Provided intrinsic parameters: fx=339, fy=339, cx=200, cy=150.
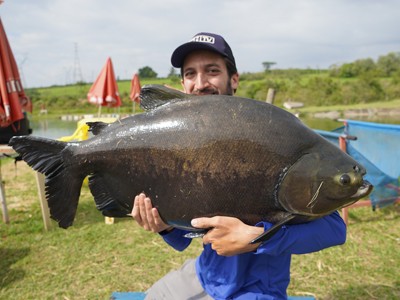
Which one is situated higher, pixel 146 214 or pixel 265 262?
pixel 146 214

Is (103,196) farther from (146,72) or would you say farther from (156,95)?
(146,72)

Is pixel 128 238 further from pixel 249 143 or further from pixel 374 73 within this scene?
pixel 374 73

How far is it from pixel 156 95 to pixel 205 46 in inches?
21.1

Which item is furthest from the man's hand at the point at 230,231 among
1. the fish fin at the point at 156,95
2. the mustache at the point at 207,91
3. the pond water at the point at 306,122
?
the pond water at the point at 306,122

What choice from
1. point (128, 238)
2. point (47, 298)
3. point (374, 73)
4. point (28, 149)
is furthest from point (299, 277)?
point (374, 73)

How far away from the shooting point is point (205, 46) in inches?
82.9

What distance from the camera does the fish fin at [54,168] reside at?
1830 mm

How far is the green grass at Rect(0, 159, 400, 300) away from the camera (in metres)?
4.07

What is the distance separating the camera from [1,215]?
6496 millimetres

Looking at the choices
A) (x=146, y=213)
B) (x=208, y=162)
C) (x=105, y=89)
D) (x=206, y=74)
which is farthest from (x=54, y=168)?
(x=105, y=89)

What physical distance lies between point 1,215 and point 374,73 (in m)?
65.0

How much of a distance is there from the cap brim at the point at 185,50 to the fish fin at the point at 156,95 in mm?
470

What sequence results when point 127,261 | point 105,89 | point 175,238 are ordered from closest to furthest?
1. point 175,238
2. point 127,261
3. point 105,89

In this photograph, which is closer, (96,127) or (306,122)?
(96,127)
